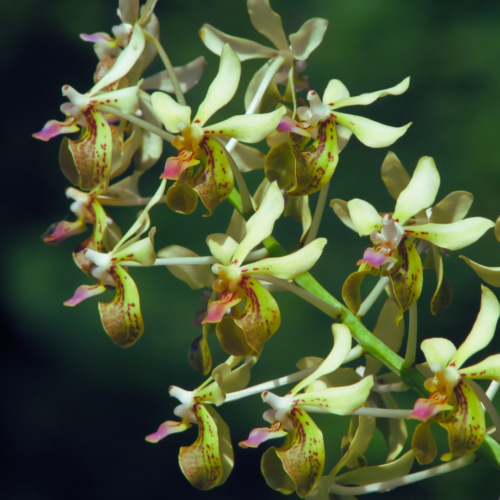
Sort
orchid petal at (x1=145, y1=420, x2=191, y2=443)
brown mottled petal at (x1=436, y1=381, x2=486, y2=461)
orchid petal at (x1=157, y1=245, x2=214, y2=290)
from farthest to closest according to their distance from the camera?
orchid petal at (x1=157, y1=245, x2=214, y2=290), orchid petal at (x1=145, y1=420, x2=191, y2=443), brown mottled petal at (x1=436, y1=381, x2=486, y2=461)

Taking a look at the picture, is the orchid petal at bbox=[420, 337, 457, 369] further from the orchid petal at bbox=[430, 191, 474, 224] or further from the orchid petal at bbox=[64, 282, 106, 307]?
the orchid petal at bbox=[64, 282, 106, 307]

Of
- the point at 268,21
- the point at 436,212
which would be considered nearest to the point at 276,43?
the point at 268,21

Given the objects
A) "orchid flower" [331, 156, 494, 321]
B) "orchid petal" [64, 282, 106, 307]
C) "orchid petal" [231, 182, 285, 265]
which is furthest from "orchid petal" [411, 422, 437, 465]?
"orchid petal" [64, 282, 106, 307]

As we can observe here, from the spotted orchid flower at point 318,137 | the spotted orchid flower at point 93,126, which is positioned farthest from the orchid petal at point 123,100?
the spotted orchid flower at point 318,137

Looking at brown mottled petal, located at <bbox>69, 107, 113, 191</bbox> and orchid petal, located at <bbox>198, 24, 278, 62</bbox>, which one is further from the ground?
orchid petal, located at <bbox>198, 24, 278, 62</bbox>

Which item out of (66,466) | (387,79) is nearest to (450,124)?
(387,79)
